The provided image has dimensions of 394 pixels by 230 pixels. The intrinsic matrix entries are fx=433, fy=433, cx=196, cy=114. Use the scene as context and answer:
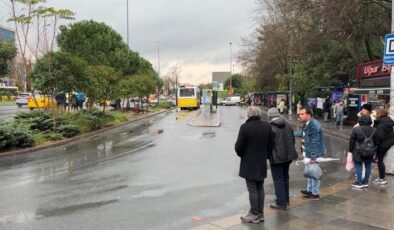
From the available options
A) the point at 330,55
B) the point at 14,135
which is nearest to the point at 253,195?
the point at 14,135

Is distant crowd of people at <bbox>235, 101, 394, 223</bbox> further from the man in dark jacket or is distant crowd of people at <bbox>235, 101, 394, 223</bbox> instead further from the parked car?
the parked car

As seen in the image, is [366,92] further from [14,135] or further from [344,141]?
[14,135]

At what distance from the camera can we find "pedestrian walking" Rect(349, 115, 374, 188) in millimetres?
8469

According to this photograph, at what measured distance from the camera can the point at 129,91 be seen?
33.8 m

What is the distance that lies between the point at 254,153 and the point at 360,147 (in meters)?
3.33

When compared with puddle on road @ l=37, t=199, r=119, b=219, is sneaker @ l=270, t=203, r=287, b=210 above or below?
above

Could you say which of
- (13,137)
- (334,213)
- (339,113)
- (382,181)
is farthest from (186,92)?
(334,213)

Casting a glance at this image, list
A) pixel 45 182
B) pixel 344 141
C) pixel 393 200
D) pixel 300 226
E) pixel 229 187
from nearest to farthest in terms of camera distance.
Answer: pixel 300 226, pixel 393 200, pixel 229 187, pixel 45 182, pixel 344 141

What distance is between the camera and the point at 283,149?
22.4 ft

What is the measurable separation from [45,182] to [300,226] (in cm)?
594

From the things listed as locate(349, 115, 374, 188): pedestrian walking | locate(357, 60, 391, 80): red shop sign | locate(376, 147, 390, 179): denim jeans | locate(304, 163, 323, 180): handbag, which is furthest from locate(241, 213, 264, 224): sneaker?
locate(357, 60, 391, 80): red shop sign

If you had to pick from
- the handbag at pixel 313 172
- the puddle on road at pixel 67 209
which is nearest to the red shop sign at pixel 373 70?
the handbag at pixel 313 172

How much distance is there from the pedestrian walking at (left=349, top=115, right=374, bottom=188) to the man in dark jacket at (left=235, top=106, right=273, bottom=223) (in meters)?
3.07

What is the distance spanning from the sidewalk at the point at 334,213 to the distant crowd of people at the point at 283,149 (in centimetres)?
19
